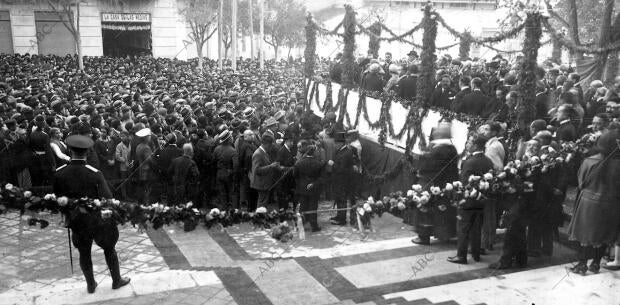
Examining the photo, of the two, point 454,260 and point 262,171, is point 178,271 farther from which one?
point 454,260

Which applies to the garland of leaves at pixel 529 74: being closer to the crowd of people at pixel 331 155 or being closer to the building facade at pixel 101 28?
the crowd of people at pixel 331 155

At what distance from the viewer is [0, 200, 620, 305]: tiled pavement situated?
6.31 m

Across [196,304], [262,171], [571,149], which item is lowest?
[196,304]

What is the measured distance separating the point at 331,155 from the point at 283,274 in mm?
3050

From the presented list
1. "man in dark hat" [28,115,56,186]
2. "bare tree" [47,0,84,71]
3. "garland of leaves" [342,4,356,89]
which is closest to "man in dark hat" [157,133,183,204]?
"man in dark hat" [28,115,56,186]

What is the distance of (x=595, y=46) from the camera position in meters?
15.2

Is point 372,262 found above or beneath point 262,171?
beneath

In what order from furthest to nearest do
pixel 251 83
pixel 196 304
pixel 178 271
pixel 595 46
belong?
pixel 251 83, pixel 595 46, pixel 178 271, pixel 196 304

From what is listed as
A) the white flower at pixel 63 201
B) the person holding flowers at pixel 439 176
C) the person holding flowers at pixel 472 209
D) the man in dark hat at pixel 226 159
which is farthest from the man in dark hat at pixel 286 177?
the white flower at pixel 63 201

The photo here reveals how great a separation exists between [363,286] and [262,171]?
284cm

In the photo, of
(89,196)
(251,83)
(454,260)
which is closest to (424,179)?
(454,260)

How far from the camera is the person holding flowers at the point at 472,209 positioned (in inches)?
278

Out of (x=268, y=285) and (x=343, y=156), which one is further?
(x=343, y=156)

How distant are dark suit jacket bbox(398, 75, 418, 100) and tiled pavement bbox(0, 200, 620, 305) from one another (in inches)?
156
